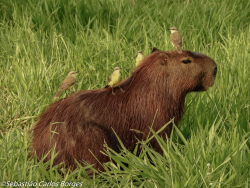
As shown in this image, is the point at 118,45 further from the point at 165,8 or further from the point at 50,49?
the point at 165,8

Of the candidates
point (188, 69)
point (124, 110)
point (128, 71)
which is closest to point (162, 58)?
point (188, 69)

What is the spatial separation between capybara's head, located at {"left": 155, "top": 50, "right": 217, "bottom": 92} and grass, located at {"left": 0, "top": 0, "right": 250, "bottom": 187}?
0.32 m

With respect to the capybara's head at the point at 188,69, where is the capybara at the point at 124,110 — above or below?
below

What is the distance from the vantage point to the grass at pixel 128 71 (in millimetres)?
2547

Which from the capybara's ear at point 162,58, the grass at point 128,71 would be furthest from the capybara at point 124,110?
the grass at point 128,71

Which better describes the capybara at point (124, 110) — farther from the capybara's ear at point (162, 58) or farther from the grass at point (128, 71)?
the grass at point (128, 71)

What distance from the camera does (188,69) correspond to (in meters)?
3.02

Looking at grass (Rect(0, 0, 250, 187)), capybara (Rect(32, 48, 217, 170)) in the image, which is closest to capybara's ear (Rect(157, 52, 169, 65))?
capybara (Rect(32, 48, 217, 170))

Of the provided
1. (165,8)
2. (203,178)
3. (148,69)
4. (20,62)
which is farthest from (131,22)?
(203,178)

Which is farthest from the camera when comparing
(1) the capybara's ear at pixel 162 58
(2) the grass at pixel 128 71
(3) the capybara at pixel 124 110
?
(1) the capybara's ear at pixel 162 58

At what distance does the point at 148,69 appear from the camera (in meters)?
3.04

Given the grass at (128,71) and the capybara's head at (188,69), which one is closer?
the grass at (128,71)

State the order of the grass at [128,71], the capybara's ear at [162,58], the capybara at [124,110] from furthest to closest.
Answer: the capybara's ear at [162,58], the capybara at [124,110], the grass at [128,71]

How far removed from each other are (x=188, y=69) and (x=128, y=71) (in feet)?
4.80
